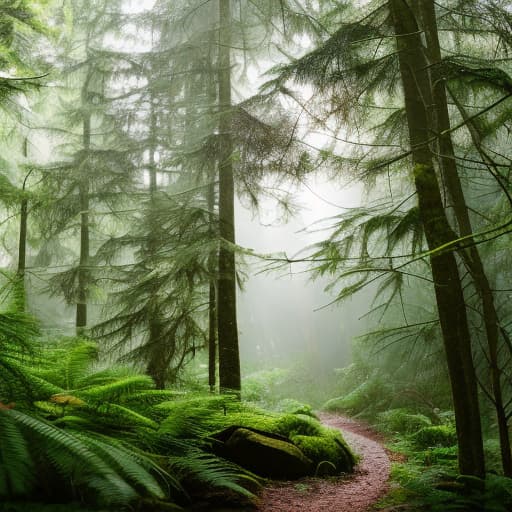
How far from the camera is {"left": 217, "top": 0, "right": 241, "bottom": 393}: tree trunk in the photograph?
282 inches

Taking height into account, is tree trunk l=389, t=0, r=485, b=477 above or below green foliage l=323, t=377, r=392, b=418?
above

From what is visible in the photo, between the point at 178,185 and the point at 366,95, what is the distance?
735 centimetres

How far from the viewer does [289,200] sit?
8.07 metres

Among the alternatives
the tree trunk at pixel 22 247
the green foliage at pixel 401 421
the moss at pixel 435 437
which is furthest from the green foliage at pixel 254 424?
the green foliage at pixel 401 421

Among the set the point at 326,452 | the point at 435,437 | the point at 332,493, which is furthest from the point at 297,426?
the point at 435,437

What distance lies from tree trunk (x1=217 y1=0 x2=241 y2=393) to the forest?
0.13 feet

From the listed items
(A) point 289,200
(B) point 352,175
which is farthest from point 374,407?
(B) point 352,175

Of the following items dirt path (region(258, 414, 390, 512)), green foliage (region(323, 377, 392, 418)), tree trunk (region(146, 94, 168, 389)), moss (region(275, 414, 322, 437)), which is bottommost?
green foliage (region(323, 377, 392, 418))

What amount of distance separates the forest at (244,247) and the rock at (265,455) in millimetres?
26

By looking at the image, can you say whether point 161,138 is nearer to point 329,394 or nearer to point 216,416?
point 216,416

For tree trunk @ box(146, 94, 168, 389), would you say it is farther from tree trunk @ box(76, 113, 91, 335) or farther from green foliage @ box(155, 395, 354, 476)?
green foliage @ box(155, 395, 354, 476)

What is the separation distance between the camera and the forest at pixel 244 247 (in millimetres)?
2857

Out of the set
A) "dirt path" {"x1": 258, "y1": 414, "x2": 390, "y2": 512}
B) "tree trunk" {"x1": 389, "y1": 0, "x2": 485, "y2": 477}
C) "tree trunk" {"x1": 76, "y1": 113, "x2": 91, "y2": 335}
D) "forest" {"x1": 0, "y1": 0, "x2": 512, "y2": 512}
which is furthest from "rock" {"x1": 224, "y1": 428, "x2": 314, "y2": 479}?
"tree trunk" {"x1": 76, "y1": 113, "x2": 91, "y2": 335}

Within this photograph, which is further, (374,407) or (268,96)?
(374,407)
